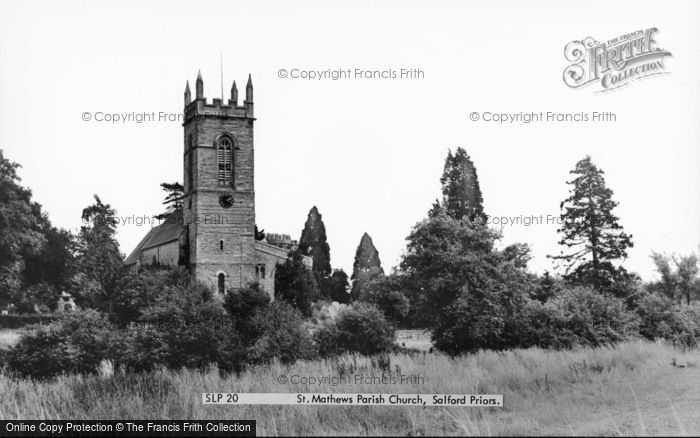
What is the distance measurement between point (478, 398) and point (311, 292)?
1997 centimetres

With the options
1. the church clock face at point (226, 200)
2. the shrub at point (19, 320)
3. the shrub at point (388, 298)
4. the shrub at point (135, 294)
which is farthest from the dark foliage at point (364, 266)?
the shrub at point (19, 320)

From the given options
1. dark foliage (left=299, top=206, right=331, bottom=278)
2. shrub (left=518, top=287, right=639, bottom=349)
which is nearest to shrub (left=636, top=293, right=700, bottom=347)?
shrub (left=518, top=287, right=639, bottom=349)

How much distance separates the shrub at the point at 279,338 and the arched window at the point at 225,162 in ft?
41.2

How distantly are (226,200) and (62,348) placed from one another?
13.1 meters

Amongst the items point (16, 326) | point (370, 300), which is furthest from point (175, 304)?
point (16, 326)

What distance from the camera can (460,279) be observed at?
1733 cm

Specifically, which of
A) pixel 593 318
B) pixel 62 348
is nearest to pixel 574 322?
pixel 593 318

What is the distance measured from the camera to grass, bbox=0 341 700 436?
9.11 metres

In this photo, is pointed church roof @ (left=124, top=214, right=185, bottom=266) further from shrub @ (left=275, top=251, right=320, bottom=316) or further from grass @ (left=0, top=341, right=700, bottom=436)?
grass @ (left=0, top=341, right=700, bottom=436)

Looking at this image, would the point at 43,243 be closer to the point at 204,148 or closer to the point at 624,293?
the point at 204,148

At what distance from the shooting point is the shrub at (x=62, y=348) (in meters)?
17.5

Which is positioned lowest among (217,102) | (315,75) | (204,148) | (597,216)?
(597,216)

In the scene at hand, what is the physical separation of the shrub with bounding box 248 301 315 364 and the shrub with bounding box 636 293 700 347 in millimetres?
9185

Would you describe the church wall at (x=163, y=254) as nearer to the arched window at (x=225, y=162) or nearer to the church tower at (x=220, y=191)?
the church tower at (x=220, y=191)
